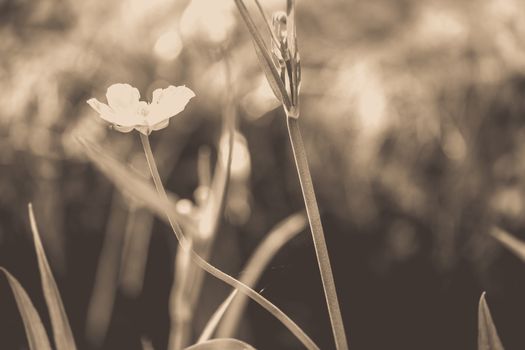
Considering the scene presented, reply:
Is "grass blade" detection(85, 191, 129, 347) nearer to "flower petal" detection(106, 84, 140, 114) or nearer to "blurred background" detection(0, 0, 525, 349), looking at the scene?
"blurred background" detection(0, 0, 525, 349)

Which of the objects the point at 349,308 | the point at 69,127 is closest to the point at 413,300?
the point at 349,308

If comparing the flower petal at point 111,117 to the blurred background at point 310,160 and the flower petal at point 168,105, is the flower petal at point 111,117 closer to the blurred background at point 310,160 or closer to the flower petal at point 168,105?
the flower petal at point 168,105

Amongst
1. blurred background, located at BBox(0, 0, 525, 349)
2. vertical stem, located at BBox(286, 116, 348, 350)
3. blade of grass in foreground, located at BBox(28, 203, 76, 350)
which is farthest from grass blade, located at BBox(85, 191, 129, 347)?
vertical stem, located at BBox(286, 116, 348, 350)

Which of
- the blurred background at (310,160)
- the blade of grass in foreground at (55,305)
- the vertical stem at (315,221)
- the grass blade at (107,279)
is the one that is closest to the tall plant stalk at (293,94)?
the vertical stem at (315,221)

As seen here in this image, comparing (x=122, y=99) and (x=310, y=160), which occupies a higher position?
(x=122, y=99)

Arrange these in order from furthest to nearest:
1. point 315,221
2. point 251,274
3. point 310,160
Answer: point 310,160, point 251,274, point 315,221

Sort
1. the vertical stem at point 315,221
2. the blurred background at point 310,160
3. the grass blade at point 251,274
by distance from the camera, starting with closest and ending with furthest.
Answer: the vertical stem at point 315,221, the grass blade at point 251,274, the blurred background at point 310,160

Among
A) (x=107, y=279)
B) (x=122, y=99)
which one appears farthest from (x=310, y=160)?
(x=122, y=99)

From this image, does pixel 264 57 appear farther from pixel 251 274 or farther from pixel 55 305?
pixel 251 274
